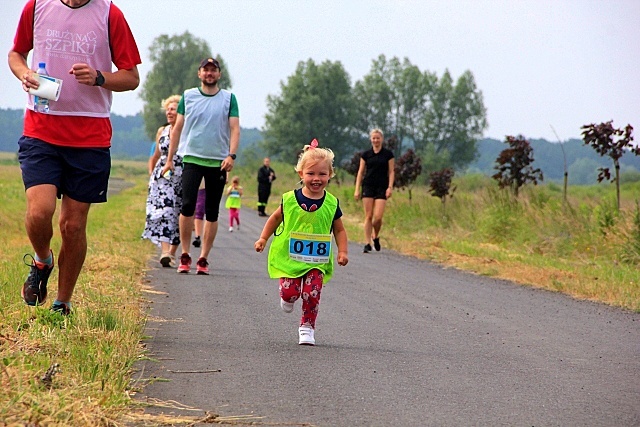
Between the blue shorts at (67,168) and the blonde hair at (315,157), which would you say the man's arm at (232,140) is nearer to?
the blonde hair at (315,157)

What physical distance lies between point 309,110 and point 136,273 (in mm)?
88745

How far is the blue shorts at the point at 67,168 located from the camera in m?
6.07

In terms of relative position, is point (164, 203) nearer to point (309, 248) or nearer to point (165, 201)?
point (165, 201)

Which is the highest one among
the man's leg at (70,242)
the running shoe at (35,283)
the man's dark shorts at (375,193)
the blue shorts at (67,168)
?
the blue shorts at (67,168)

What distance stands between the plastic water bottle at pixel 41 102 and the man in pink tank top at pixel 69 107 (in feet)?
0.11

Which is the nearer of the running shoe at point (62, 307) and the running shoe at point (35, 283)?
the running shoe at point (62, 307)

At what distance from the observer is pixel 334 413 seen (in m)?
4.51

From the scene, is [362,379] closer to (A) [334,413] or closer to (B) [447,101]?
(A) [334,413]

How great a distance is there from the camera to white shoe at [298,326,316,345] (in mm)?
6457

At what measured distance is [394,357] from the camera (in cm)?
609

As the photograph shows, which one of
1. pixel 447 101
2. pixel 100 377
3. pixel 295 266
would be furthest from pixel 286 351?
pixel 447 101

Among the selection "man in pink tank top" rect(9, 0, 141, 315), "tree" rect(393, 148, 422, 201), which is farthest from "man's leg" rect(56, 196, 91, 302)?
"tree" rect(393, 148, 422, 201)

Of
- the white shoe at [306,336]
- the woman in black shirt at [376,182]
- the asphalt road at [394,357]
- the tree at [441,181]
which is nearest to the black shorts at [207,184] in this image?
the asphalt road at [394,357]

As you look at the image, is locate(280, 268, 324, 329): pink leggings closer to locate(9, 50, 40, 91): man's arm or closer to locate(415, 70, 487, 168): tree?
locate(9, 50, 40, 91): man's arm
